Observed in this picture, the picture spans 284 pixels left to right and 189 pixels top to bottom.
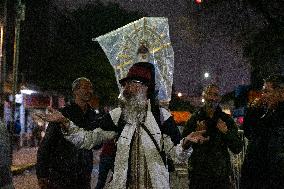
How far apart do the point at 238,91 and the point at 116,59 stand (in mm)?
12330

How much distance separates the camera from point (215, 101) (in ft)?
19.6

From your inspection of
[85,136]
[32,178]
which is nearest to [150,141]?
[85,136]

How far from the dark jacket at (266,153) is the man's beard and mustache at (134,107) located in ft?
3.89

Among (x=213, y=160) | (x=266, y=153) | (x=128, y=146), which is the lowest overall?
(x=213, y=160)

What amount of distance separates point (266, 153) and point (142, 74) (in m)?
1.36

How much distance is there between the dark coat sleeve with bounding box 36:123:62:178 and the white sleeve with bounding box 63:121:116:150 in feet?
3.20

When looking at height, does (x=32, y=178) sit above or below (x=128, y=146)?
below

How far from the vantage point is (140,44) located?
6.85m

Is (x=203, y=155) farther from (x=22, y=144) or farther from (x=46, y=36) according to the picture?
(x=46, y=36)

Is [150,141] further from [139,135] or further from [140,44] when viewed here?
[140,44]

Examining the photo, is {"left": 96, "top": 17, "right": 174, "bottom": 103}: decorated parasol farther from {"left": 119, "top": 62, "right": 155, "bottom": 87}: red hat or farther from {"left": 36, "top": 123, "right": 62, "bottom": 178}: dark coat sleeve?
{"left": 119, "top": 62, "right": 155, "bottom": 87}: red hat

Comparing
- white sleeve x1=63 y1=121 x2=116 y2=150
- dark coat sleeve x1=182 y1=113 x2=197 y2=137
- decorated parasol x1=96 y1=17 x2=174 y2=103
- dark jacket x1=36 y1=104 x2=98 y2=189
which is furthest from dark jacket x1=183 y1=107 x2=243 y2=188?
white sleeve x1=63 y1=121 x2=116 y2=150

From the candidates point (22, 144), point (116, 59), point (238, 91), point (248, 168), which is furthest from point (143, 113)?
point (22, 144)

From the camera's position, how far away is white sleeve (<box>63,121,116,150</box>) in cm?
414
